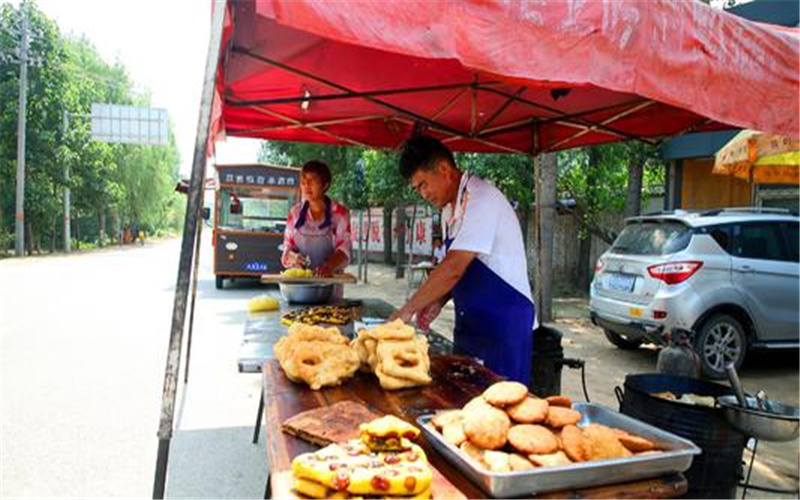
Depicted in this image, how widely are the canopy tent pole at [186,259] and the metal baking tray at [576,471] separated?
1.09 m

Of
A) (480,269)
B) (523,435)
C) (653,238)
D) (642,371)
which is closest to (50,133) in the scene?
(653,238)

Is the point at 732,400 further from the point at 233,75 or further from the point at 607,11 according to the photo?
the point at 233,75

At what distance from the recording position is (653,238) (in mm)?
6656

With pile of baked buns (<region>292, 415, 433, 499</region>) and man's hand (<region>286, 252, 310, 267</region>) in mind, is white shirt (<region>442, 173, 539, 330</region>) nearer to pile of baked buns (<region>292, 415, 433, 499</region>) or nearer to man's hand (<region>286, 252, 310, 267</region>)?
pile of baked buns (<region>292, 415, 433, 499</region>)

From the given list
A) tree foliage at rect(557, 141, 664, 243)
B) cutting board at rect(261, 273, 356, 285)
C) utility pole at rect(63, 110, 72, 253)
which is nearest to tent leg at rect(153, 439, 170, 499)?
cutting board at rect(261, 273, 356, 285)

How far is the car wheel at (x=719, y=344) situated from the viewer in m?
6.32

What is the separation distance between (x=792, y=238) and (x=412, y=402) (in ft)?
22.7

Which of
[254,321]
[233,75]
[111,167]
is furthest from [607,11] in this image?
[111,167]

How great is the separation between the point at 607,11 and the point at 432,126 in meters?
2.83

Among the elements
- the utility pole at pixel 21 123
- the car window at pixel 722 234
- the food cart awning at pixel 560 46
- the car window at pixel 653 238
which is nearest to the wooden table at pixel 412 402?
the food cart awning at pixel 560 46

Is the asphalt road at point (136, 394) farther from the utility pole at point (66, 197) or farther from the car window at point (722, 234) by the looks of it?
the utility pole at point (66, 197)

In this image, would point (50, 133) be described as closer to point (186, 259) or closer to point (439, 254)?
point (439, 254)

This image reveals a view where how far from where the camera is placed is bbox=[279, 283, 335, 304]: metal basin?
3.98 metres

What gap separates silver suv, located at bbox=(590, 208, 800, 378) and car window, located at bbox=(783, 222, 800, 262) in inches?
0.4
